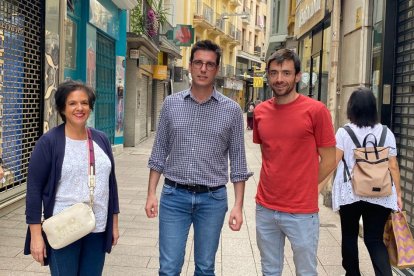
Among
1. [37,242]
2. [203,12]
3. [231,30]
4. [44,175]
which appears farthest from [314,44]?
[231,30]

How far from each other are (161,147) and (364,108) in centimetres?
172

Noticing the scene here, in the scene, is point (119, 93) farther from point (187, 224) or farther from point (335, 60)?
point (187, 224)

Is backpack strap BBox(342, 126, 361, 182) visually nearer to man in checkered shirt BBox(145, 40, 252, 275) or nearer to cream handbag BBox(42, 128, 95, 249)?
man in checkered shirt BBox(145, 40, 252, 275)

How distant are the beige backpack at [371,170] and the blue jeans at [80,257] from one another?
81.7 inches

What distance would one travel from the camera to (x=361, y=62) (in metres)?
7.10

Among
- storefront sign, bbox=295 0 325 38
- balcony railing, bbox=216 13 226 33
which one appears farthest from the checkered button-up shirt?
balcony railing, bbox=216 13 226 33

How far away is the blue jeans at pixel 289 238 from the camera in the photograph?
10.6 feet

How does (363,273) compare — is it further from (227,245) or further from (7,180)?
(7,180)

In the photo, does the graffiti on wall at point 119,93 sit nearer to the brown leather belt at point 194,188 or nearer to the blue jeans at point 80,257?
the brown leather belt at point 194,188

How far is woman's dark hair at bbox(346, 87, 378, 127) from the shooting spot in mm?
3947

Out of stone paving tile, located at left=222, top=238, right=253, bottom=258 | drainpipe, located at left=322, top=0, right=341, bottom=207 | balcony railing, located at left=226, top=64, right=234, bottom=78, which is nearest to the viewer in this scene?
stone paving tile, located at left=222, top=238, right=253, bottom=258

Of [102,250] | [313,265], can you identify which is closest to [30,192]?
[102,250]

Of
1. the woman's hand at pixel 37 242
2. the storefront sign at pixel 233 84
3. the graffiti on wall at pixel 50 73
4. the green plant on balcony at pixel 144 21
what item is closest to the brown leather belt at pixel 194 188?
the woman's hand at pixel 37 242

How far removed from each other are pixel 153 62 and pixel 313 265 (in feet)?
61.7
